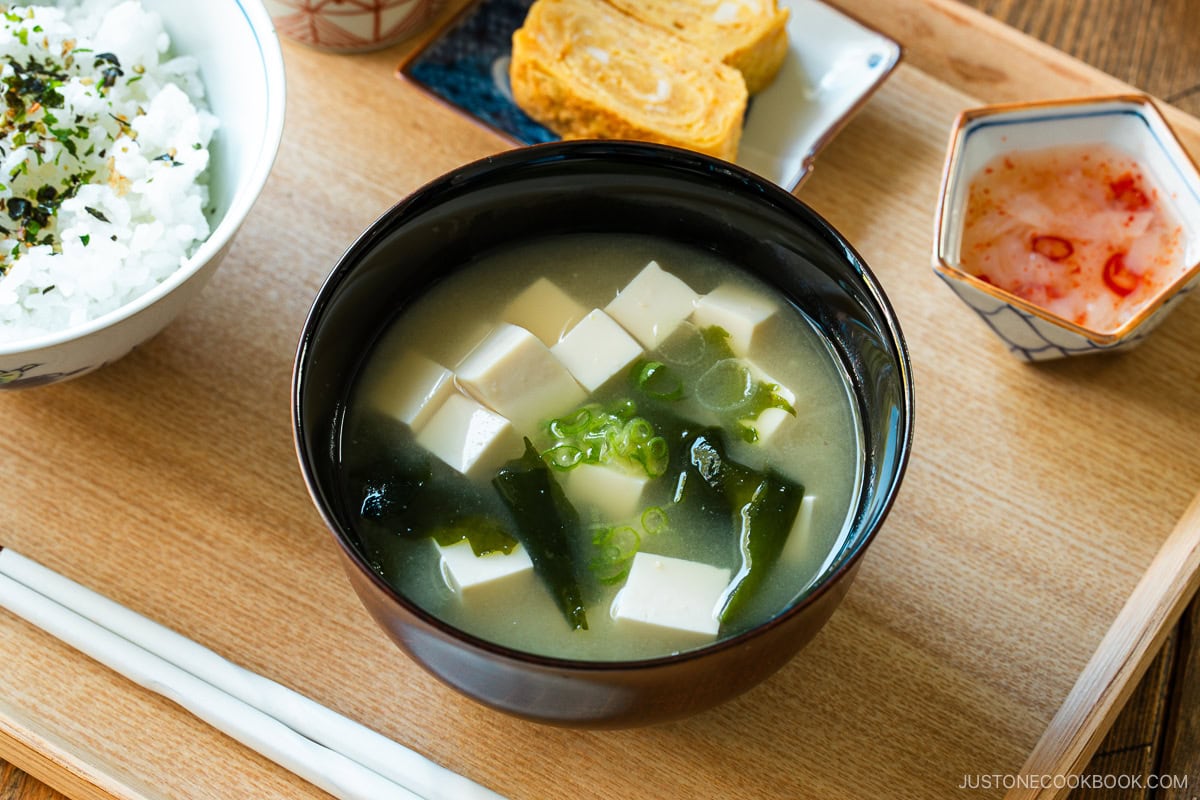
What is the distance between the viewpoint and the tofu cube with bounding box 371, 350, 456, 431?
133 centimetres

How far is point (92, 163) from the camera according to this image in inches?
59.2

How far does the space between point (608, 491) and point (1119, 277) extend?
853mm

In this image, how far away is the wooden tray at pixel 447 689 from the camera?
1296mm

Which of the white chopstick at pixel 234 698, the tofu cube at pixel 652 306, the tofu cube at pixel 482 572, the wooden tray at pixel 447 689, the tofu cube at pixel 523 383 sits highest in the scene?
the tofu cube at pixel 652 306

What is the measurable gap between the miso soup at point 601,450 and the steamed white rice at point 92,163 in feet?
1.07

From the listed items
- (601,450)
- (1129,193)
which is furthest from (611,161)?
(1129,193)

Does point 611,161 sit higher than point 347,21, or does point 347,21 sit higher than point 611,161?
point 611,161

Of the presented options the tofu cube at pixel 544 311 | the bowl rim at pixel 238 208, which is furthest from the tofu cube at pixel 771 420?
the bowl rim at pixel 238 208

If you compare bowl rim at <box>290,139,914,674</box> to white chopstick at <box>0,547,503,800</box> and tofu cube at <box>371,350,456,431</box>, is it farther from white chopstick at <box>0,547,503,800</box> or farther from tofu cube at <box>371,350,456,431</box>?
white chopstick at <box>0,547,503,800</box>

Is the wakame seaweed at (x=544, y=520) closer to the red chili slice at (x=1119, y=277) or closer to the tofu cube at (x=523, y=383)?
the tofu cube at (x=523, y=383)

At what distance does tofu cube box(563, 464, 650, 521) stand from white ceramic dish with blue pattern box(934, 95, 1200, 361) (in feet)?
1.83

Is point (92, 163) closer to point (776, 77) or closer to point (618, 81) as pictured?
point (618, 81)

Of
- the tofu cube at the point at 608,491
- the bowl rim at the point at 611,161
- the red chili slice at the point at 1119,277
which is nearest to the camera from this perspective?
the bowl rim at the point at 611,161

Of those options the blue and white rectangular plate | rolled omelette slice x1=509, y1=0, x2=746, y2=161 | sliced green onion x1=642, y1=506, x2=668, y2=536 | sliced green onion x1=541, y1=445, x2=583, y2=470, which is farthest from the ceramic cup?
sliced green onion x1=642, y1=506, x2=668, y2=536
